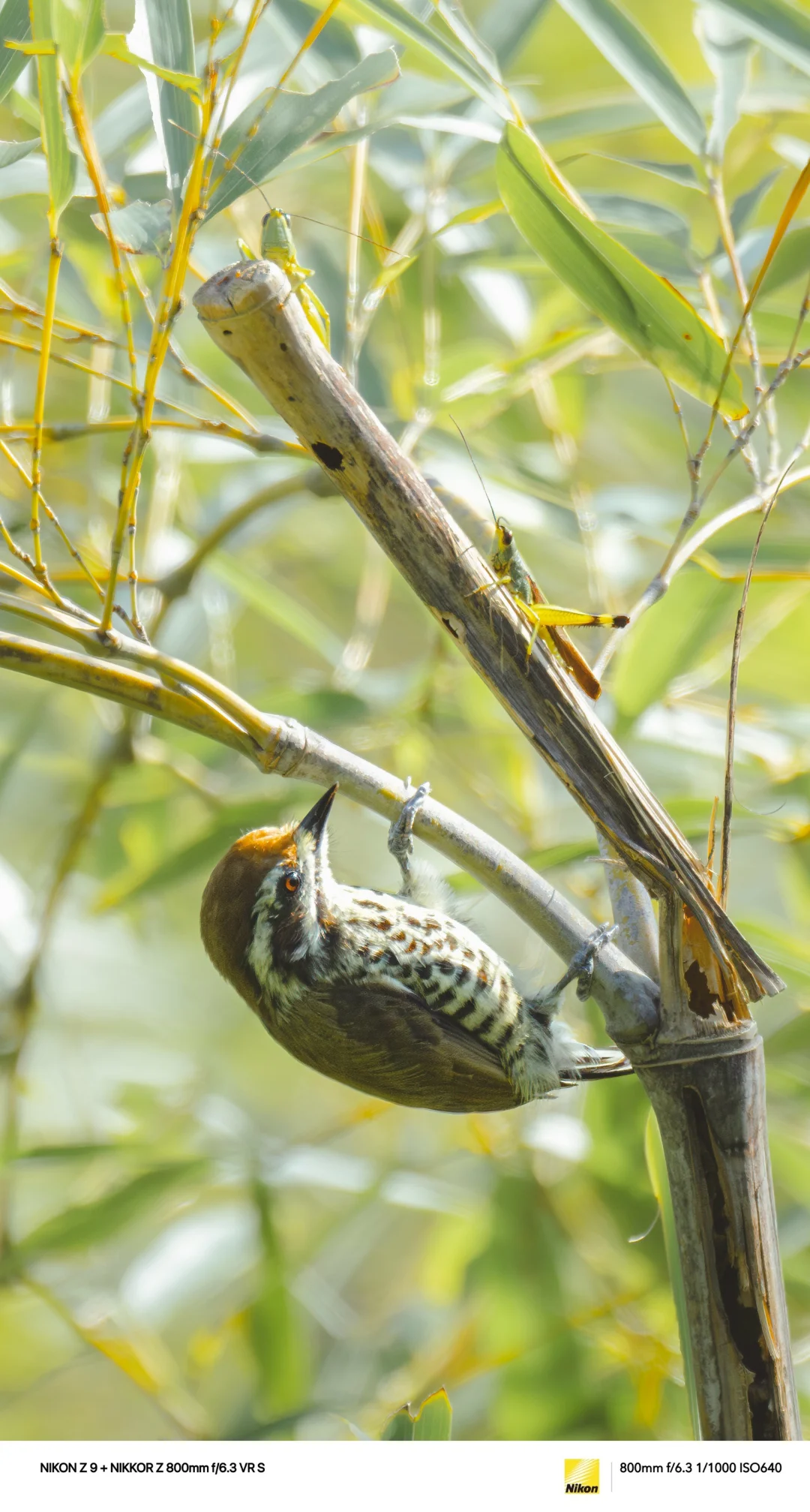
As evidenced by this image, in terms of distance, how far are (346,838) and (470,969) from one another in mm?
1408

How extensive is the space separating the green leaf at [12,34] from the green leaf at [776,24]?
2.13ft

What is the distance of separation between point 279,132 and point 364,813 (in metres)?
1.56

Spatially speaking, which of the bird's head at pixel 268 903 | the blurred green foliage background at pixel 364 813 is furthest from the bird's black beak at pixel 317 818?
the blurred green foliage background at pixel 364 813

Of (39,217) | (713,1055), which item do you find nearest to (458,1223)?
(713,1055)

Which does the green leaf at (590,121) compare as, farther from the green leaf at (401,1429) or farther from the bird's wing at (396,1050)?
the green leaf at (401,1429)

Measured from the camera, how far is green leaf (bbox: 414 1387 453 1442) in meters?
1.13

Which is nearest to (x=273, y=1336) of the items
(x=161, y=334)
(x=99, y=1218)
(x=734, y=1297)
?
(x=99, y=1218)

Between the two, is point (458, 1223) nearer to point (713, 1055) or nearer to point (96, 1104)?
point (96, 1104)

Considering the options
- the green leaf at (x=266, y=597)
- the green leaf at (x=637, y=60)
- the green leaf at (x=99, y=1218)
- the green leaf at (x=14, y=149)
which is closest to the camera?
the green leaf at (x=14, y=149)

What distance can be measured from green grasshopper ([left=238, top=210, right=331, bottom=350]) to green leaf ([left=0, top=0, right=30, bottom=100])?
242mm

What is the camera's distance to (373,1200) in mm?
2396

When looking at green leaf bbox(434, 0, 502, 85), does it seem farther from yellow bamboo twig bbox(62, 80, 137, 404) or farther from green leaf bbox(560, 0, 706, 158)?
yellow bamboo twig bbox(62, 80, 137, 404)

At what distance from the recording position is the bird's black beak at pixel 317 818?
1466mm
